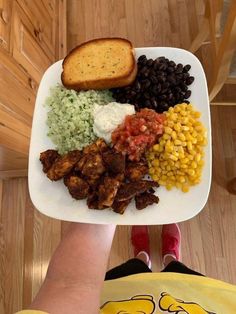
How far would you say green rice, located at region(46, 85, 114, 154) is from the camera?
35.0 inches

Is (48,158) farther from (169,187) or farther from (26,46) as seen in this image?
(26,46)

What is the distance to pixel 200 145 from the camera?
2.76 ft

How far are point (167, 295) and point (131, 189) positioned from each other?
307 millimetres

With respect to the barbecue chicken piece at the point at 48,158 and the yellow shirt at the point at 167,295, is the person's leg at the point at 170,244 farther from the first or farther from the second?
the barbecue chicken piece at the point at 48,158

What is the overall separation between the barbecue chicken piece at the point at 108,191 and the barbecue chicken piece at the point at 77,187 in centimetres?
4

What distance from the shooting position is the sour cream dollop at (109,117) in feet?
2.79

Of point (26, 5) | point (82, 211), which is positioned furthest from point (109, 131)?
point (26, 5)

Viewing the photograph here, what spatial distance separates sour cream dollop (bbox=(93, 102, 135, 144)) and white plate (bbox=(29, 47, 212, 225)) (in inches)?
5.7

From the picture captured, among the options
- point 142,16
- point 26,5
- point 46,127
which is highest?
point 142,16

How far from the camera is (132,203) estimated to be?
85cm

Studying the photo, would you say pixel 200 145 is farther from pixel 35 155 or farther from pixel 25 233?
pixel 25 233

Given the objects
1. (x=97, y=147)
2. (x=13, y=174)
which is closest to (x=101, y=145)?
(x=97, y=147)

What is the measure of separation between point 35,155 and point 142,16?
1.25m

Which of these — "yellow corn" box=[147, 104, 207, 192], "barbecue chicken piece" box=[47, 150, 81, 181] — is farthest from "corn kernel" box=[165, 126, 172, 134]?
"barbecue chicken piece" box=[47, 150, 81, 181]
